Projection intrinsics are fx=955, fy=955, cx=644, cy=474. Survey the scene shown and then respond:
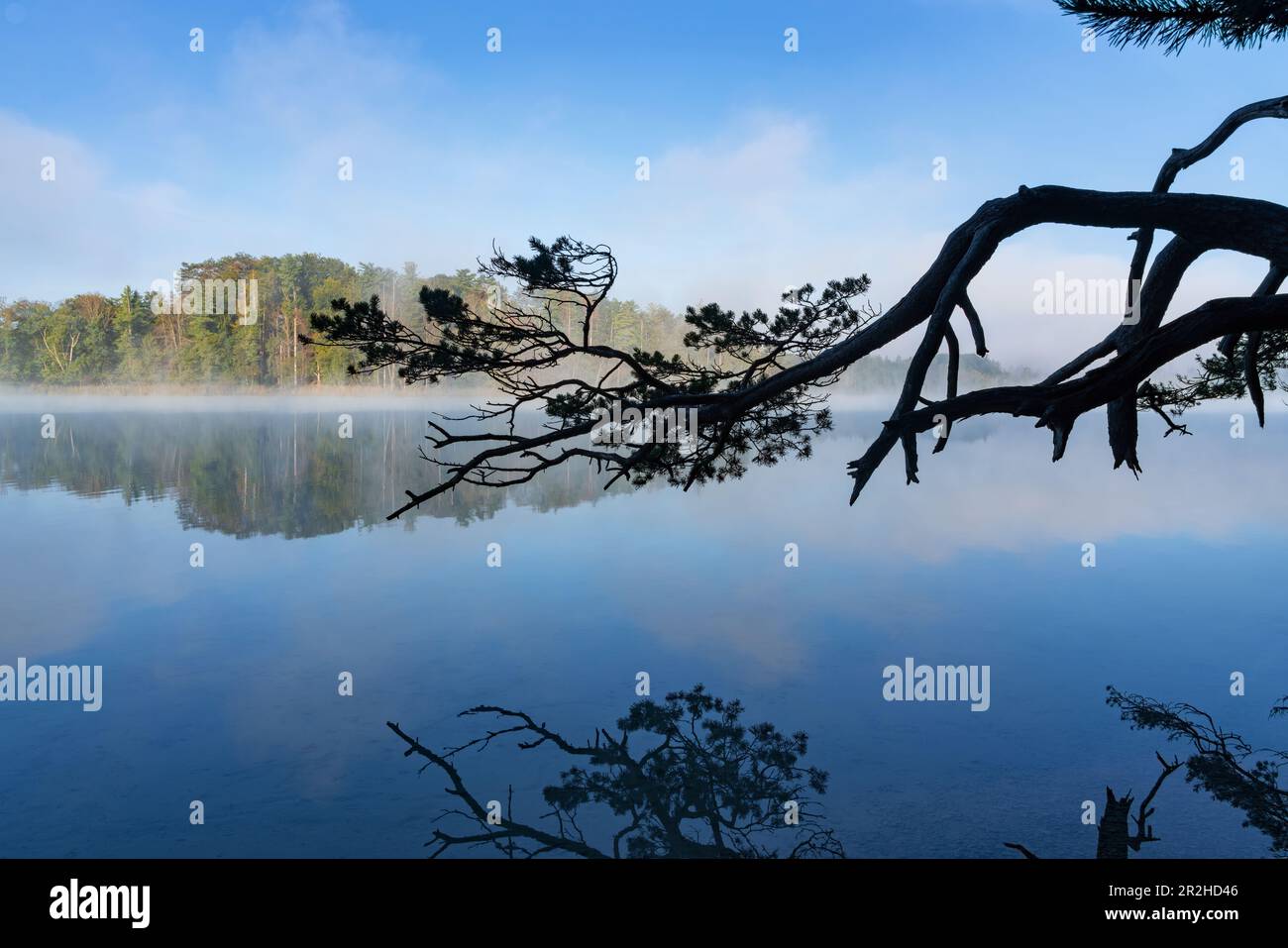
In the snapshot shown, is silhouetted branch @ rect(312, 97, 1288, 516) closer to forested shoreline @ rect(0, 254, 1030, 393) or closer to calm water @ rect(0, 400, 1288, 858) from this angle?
calm water @ rect(0, 400, 1288, 858)

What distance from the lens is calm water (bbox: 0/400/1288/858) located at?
6383 millimetres

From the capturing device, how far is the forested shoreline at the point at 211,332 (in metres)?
66.9

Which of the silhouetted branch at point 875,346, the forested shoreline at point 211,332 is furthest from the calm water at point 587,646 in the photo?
the forested shoreline at point 211,332

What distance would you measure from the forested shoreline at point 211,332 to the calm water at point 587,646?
144 feet

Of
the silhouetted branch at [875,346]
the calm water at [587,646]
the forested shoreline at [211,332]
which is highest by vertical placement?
the forested shoreline at [211,332]

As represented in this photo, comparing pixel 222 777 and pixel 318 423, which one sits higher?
pixel 318 423

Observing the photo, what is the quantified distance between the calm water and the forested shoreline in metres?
44.0

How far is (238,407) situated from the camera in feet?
226

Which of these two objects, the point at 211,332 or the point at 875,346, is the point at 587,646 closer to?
the point at 875,346

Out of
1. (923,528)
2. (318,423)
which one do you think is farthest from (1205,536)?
(318,423)

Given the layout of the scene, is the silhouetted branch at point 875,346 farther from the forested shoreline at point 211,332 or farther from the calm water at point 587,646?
the forested shoreline at point 211,332

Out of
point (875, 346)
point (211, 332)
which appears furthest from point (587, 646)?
point (211, 332)
